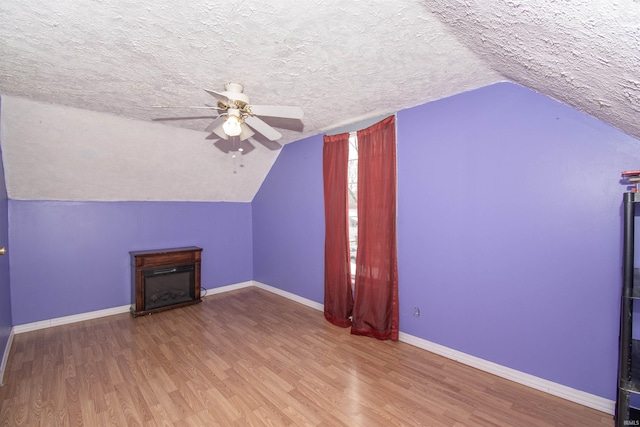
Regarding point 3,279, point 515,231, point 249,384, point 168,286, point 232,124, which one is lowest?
point 249,384

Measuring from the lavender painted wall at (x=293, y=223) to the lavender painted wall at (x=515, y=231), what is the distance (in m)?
1.33

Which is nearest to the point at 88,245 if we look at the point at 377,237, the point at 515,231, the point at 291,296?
the point at 291,296

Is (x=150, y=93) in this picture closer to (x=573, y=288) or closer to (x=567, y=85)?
(x=567, y=85)

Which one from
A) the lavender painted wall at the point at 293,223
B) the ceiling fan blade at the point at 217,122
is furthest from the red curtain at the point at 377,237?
the ceiling fan blade at the point at 217,122

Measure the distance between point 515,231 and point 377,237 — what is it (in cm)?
124

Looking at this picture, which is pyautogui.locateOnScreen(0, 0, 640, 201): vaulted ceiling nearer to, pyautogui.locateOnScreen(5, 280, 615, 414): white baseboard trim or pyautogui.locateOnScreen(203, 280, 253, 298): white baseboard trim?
pyautogui.locateOnScreen(5, 280, 615, 414): white baseboard trim

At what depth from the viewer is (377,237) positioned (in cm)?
300

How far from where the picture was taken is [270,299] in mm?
4328

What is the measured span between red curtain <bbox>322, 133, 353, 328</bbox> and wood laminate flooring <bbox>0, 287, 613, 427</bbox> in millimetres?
293

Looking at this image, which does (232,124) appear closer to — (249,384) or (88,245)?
(249,384)

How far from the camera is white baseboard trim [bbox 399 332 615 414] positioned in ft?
6.27

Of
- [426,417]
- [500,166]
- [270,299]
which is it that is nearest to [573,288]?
[500,166]

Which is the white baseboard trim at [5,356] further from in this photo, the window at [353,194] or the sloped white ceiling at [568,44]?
the sloped white ceiling at [568,44]

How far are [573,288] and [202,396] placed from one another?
9.44 ft
